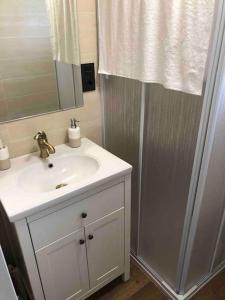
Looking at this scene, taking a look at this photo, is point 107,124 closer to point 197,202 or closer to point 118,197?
point 118,197

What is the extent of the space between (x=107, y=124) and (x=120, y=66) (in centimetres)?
45

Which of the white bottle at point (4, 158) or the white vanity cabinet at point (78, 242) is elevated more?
the white bottle at point (4, 158)

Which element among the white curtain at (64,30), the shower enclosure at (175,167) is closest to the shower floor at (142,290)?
the shower enclosure at (175,167)

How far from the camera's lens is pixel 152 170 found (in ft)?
4.32

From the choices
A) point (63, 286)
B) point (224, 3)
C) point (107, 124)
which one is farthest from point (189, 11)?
point (63, 286)

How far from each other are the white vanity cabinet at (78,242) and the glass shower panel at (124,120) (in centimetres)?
21

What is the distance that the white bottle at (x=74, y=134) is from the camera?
139 cm

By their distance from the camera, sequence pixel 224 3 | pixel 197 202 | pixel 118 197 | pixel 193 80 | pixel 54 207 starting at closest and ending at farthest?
pixel 224 3
pixel 193 80
pixel 54 207
pixel 197 202
pixel 118 197

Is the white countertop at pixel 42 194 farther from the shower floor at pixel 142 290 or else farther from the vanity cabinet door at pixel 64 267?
the shower floor at pixel 142 290

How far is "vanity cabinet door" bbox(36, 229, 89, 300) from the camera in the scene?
1114 millimetres

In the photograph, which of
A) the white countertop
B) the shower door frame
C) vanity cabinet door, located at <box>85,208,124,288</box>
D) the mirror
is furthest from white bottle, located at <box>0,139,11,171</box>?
the shower door frame

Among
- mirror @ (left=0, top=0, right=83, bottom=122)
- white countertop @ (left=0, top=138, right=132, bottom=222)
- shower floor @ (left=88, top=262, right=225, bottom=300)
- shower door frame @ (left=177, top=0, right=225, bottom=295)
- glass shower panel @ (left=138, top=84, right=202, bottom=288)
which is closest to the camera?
shower door frame @ (left=177, top=0, right=225, bottom=295)

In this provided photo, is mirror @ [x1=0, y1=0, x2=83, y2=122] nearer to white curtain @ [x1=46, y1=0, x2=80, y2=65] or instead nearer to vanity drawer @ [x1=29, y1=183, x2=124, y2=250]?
white curtain @ [x1=46, y1=0, x2=80, y2=65]

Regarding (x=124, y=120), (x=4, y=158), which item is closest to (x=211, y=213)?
(x=124, y=120)
